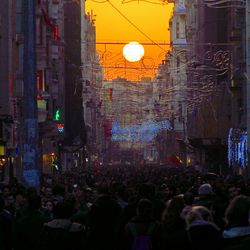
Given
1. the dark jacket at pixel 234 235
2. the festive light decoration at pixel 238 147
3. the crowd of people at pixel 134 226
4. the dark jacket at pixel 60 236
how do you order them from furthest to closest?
the festive light decoration at pixel 238 147 → the dark jacket at pixel 60 236 → the crowd of people at pixel 134 226 → the dark jacket at pixel 234 235

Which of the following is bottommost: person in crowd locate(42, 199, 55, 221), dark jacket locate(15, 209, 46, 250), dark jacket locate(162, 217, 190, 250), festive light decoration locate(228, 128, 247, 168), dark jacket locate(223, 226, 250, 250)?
festive light decoration locate(228, 128, 247, 168)

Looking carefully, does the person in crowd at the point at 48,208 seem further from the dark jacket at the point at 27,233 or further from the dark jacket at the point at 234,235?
the dark jacket at the point at 234,235

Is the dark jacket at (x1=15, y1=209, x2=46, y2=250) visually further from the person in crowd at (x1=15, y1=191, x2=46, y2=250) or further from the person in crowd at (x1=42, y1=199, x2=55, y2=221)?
the person in crowd at (x1=42, y1=199, x2=55, y2=221)

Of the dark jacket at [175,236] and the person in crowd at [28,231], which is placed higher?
the dark jacket at [175,236]

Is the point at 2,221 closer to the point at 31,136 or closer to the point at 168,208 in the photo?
the point at 168,208

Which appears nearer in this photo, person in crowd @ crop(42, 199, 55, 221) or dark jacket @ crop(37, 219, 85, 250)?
dark jacket @ crop(37, 219, 85, 250)

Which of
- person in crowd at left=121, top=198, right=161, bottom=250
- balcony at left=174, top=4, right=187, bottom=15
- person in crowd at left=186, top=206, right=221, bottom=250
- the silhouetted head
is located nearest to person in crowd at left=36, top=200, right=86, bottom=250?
person in crowd at left=121, top=198, right=161, bottom=250

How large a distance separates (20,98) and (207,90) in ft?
129

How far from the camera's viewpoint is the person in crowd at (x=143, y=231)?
34.7 ft

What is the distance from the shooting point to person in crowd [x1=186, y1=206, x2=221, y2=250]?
30.2 feet

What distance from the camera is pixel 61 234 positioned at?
11.4 meters

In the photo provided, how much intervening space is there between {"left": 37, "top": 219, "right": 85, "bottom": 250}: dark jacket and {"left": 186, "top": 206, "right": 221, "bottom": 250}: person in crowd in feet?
7.75

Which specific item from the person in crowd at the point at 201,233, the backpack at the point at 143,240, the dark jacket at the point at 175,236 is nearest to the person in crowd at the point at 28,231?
the backpack at the point at 143,240

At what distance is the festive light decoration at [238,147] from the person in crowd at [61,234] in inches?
1952
